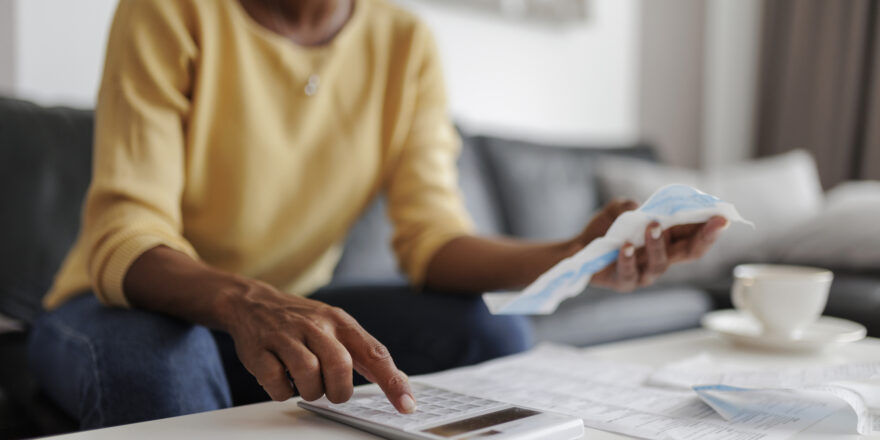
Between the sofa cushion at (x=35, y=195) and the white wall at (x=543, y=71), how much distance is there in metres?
1.13

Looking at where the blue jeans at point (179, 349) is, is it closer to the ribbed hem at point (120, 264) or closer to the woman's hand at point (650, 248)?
the ribbed hem at point (120, 264)

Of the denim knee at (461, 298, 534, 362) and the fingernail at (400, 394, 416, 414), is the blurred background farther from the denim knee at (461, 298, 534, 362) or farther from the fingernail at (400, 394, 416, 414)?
the fingernail at (400, 394, 416, 414)

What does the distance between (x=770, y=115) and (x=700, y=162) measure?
0.36m

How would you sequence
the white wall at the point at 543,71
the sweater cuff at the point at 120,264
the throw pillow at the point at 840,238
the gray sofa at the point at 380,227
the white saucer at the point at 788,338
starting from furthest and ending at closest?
the white wall at the point at 543,71
the throw pillow at the point at 840,238
the gray sofa at the point at 380,227
the white saucer at the point at 788,338
the sweater cuff at the point at 120,264

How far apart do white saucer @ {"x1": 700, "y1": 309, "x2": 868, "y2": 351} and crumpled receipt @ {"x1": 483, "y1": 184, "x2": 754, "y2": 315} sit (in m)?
0.26

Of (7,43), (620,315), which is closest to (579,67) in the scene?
(620,315)

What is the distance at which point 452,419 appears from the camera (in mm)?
496

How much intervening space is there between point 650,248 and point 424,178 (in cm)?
44

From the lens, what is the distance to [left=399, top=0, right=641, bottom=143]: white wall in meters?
2.37

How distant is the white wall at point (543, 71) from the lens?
2.37 meters

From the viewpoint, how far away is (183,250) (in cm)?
76

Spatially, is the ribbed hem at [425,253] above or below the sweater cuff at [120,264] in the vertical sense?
below

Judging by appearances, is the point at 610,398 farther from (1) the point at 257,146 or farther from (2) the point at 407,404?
(1) the point at 257,146

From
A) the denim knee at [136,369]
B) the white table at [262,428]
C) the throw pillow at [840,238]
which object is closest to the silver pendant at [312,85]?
the denim knee at [136,369]
